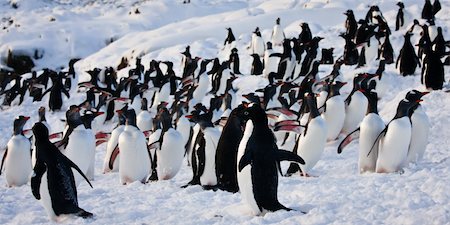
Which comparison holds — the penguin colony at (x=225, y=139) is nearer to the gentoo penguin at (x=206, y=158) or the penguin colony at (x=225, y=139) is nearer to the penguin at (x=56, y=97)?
the gentoo penguin at (x=206, y=158)

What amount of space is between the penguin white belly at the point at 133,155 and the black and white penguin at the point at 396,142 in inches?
106

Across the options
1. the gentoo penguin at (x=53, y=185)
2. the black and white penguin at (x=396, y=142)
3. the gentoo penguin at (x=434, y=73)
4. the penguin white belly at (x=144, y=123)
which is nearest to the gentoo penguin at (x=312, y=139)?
the black and white penguin at (x=396, y=142)

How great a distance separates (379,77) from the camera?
454 inches

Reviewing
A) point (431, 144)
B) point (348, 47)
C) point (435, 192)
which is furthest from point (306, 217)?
point (348, 47)

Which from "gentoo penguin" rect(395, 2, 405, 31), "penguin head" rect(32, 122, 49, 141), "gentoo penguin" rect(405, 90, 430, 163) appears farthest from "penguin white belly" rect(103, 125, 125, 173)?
"gentoo penguin" rect(395, 2, 405, 31)

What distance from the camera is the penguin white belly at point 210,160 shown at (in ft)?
21.0

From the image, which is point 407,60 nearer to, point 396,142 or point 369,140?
point 369,140

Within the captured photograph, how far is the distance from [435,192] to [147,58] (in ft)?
50.7

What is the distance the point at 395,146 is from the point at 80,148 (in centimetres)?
Result: 342

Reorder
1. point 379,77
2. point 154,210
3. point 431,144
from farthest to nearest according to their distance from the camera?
point 379,77, point 431,144, point 154,210

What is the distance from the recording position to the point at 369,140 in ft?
21.3

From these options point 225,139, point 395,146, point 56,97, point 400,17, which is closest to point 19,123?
point 225,139

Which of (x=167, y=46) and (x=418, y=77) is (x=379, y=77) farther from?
(x=167, y=46)

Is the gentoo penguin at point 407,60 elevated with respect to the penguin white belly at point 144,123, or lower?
elevated
